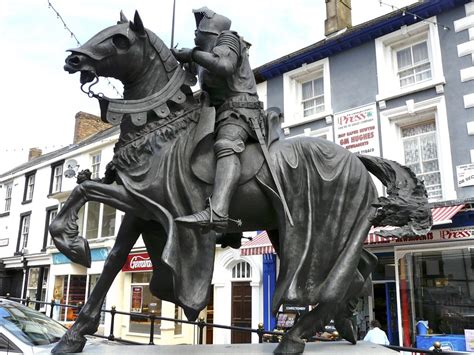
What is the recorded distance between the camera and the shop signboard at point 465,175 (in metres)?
11.5

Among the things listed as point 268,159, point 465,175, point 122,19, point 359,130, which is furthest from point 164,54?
point 359,130

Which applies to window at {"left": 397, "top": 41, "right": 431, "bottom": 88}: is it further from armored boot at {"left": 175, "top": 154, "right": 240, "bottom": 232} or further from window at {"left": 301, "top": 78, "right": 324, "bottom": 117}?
armored boot at {"left": 175, "top": 154, "right": 240, "bottom": 232}

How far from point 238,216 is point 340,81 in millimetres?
12628

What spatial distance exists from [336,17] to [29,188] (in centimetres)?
2107

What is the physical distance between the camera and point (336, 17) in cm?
1603

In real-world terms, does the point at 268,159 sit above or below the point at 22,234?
below

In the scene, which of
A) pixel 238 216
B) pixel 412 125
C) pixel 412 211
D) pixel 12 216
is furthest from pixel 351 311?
pixel 12 216

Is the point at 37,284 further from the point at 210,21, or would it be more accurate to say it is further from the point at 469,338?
the point at 210,21

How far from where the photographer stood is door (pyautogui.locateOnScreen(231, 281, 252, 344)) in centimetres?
1638

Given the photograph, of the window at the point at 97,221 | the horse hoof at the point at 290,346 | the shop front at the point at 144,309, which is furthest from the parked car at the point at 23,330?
the window at the point at 97,221

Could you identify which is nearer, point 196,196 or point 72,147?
point 196,196

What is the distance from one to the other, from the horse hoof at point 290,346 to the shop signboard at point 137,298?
18.3 metres

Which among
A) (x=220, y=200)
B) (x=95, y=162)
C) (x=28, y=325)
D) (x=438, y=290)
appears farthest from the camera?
(x=95, y=162)

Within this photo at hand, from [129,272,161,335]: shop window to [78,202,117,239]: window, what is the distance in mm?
2572
